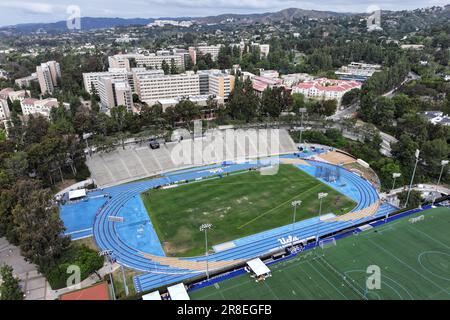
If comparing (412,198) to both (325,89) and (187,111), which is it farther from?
(325,89)

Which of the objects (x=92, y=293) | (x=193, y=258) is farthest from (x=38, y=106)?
(x=92, y=293)

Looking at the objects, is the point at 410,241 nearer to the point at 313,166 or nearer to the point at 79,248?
the point at 313,166

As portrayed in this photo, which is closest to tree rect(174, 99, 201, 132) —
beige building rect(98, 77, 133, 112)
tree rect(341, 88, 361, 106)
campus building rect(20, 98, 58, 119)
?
beige building rect(98, 77, 133, 112)

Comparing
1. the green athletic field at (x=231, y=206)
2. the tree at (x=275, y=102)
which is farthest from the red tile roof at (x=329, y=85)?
the green athletic field at (x=231, y=206)

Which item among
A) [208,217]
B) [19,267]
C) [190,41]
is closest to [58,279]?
[19,267]

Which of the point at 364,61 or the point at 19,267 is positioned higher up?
the point at 364,61

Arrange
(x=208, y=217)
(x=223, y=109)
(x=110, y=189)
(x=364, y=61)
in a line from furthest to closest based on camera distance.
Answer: (x=364, y=61), (x=223, y=109), (x=110, y=189), (x=208, y=217)

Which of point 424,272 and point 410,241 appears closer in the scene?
point 424,272
